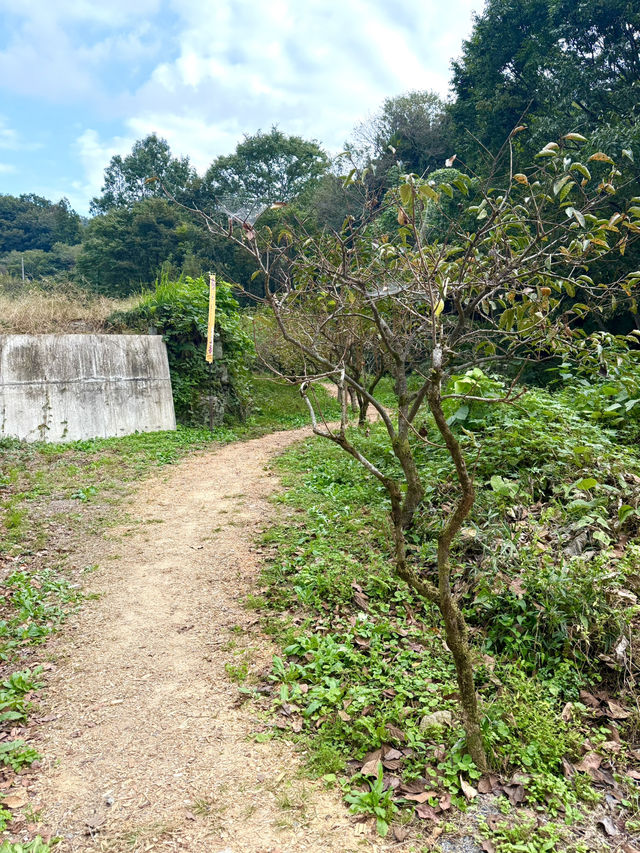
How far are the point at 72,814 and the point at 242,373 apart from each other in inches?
384

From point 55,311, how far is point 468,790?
1031cm

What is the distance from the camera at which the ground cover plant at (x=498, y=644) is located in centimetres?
231

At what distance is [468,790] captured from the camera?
7.41ft

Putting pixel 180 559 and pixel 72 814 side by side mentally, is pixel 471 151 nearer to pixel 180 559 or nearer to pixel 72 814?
pixel 180 559

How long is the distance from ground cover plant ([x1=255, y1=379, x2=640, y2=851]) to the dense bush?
606cm

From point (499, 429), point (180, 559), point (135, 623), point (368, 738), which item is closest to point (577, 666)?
point (368, 738)

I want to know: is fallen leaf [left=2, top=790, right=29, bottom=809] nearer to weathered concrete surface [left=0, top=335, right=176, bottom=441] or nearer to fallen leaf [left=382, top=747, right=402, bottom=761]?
fallen leaf [left=382, top=747, right=402, bottom=761]

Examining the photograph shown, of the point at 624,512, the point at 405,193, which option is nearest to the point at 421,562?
the point at 624,512

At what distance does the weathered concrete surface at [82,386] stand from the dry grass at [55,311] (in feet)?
2.02

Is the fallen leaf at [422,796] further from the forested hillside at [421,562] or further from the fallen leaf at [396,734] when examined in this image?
the fallen leaf at [396,734]

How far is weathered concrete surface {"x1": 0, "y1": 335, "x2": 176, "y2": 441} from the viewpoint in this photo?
848 cm

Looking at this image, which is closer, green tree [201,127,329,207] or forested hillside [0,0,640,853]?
forested hillside [0,0,640,853]

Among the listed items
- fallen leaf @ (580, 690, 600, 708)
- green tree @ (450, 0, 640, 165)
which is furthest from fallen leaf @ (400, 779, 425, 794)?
green tree @ (450, 0, 640, 165)

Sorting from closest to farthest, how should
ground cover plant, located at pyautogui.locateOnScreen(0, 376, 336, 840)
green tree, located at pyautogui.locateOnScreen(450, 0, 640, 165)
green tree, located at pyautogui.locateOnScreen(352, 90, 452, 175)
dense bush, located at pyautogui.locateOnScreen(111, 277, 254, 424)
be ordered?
ground cover plant, located at pyautogui.locateOnScreen(0, 376, 336, 840)
dense bush, located at pyautogui.locateOnScreen(111, 277, 254, 424)
green tree, located at pyautogui.locateOnScreen(450, 0, 640, 165)
green tree, located at pyautogui.locateOnScreen(352, 90, 452, 175)
